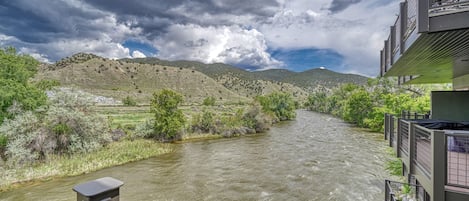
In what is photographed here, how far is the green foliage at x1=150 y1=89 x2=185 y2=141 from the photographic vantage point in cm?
2292

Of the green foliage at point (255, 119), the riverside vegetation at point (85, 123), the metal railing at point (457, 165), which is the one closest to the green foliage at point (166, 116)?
the riverside vegetation at point (85, 123)

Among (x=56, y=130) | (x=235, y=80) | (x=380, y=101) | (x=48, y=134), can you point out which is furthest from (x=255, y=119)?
(x=235, y=80)

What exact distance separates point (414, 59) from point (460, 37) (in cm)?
194

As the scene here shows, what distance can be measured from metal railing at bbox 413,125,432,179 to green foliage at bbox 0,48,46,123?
19.0 metres

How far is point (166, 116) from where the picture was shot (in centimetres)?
2316

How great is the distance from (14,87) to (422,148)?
1958cm

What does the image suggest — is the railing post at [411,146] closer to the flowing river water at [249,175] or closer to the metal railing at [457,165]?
the metal railing at [457,165]

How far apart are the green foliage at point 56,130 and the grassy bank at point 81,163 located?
69 cm

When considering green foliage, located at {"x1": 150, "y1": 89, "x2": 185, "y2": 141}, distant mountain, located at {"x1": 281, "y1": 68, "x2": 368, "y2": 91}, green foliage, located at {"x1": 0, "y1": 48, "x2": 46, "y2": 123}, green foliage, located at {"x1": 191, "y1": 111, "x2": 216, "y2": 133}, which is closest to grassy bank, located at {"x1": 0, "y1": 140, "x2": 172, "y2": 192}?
green foliage, located at {"x1": 150, "y1": 89, "x2": 185, "y2": 141}

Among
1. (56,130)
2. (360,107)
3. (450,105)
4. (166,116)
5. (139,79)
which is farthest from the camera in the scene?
(139,79)

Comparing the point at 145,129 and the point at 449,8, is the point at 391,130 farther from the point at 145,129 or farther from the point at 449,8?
the point at 145,129

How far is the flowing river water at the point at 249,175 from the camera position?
10.9 metres

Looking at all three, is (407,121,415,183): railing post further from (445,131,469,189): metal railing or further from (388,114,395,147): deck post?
(388,114,395,147): deck post

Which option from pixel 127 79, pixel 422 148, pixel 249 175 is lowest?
pixel 249 175
